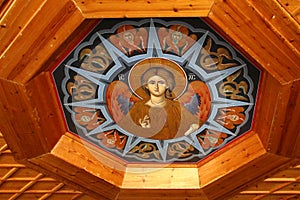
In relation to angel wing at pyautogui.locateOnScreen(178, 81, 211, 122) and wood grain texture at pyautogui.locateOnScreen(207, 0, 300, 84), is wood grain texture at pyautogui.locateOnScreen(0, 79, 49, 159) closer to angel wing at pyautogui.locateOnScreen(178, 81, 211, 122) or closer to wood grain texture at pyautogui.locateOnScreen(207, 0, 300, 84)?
angel wing at pyautogui.locateOnScreen(178, 81, 211, 122)

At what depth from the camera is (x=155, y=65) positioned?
14.8 feet

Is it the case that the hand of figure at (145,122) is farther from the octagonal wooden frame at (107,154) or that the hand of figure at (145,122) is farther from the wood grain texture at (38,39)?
the wood grain texture at (38,39)

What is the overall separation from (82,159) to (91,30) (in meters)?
1.41

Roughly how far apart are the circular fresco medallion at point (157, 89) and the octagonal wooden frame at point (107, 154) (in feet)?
0.41

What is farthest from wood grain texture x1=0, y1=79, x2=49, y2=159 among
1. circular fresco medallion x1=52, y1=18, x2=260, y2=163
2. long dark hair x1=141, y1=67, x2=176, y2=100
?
long dark hair x1=141, y1=67, x2=176, y2=100

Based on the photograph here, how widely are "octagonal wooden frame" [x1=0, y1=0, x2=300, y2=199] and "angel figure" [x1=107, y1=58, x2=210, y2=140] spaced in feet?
1.39

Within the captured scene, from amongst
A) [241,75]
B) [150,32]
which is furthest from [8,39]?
[241,75]

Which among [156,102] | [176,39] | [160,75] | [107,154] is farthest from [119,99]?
[176,39]

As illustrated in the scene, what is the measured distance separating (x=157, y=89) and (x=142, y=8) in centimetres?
96

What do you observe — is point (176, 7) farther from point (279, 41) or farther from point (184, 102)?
point (184, 102)

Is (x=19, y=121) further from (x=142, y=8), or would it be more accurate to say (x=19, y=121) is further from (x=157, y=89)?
(x=142, y=8)

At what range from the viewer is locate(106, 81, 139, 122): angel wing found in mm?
4672

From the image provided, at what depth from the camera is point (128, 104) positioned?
4.81 metres

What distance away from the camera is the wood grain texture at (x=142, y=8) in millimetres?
3787
